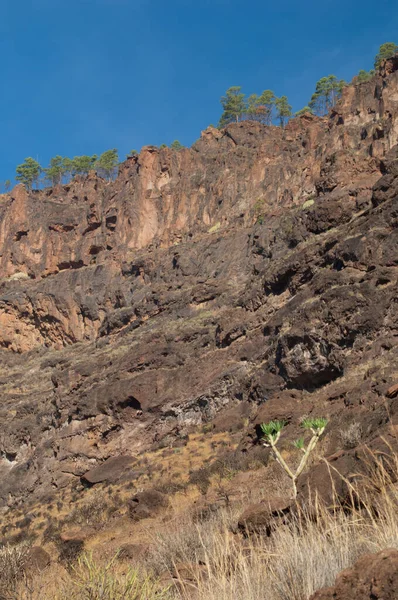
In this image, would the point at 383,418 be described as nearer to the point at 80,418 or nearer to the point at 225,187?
the point at 80,418

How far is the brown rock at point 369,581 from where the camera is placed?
8.09ft

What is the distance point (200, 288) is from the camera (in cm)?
4412

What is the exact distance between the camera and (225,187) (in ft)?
211

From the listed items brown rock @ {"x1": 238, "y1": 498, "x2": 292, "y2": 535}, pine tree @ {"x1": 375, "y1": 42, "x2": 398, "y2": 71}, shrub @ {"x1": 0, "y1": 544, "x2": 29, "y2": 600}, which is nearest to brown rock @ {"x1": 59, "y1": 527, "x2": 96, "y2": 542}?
shrub @ {"x1": 0, "y1": 544, "x2": 29, "y2": 600}

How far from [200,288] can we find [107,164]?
52.5 meters

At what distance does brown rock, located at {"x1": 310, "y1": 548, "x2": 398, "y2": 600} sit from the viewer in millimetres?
Result: 2465

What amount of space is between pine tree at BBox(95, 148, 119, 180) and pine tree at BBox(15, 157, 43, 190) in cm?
1151

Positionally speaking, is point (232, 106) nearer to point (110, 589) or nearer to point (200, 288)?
point (200, 288)

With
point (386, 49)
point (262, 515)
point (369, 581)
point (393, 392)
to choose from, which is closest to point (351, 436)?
point (393, 392)

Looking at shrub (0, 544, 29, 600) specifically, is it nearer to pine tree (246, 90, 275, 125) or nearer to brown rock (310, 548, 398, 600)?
brown rock (310, 548, 398, 600)

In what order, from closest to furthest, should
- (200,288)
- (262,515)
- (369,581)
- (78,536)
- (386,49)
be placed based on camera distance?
(369,581) < (262,515) < (78,536) < (200,288) < (386,49)

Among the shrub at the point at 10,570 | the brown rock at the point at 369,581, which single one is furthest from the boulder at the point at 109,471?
the brown rock at the point at 369,581

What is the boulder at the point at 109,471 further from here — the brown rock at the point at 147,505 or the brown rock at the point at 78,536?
the brown rock at the point at 78,536

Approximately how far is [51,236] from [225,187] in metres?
26.5
